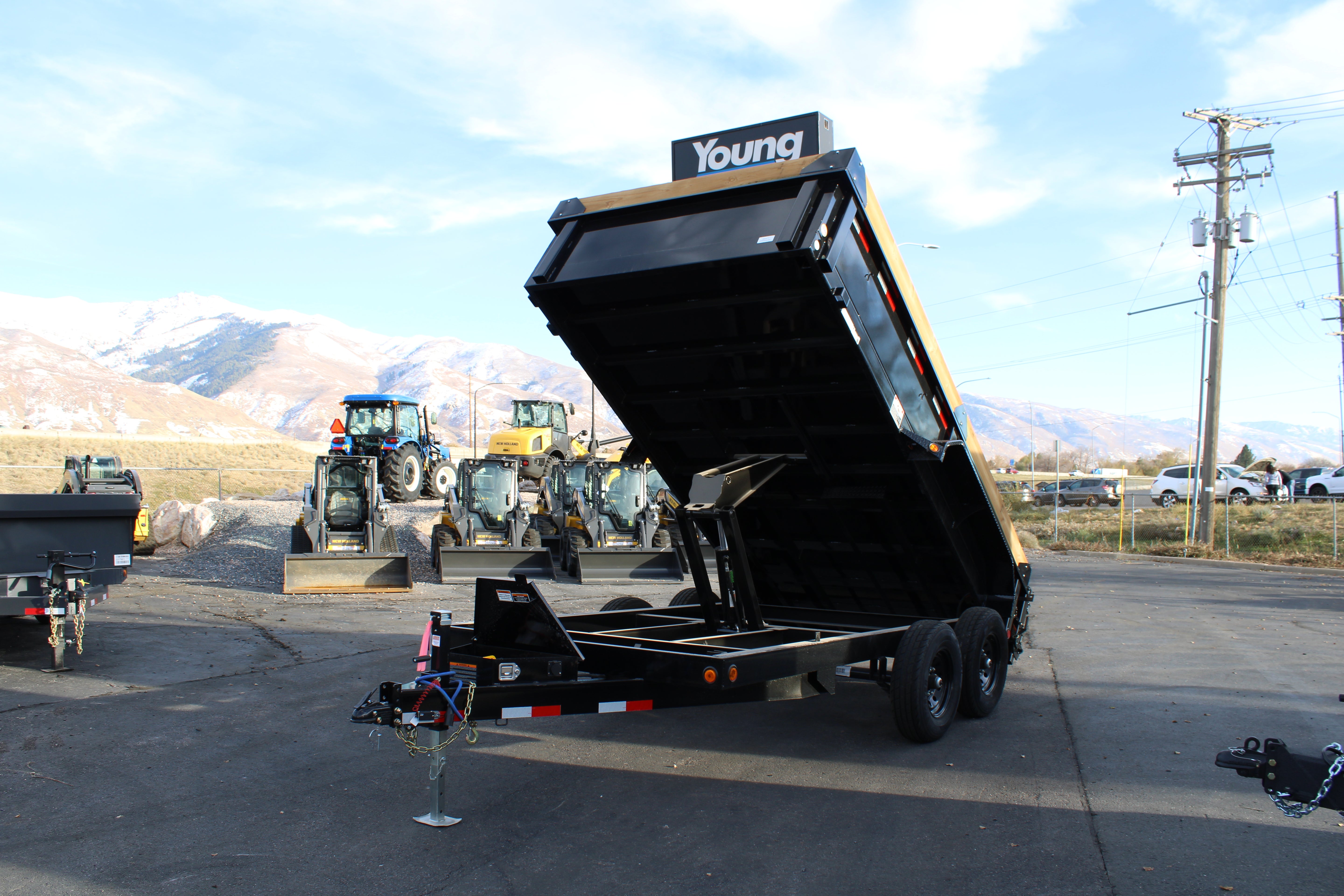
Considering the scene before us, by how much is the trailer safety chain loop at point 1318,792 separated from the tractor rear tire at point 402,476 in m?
23.5

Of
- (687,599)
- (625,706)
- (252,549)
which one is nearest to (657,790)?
(625,706)

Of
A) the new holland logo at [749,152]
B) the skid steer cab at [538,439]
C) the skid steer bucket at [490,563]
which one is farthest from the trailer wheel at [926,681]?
the skid steer cab at [538,439]

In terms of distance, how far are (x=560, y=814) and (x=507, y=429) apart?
2767cm

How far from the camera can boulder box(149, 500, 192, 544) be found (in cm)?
2125

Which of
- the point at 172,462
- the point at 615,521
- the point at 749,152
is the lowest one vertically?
the point at 615,521

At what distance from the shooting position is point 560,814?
186 inches

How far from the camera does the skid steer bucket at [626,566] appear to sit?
53.8 feet

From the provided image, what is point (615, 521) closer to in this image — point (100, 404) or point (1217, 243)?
point (1217, 243)

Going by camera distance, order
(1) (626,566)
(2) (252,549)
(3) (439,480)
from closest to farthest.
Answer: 1. (1) (626,566)
2. (2) (252,549)
3. (3) (439,480)

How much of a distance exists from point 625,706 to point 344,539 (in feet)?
42.9

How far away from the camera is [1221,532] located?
25.5 metres

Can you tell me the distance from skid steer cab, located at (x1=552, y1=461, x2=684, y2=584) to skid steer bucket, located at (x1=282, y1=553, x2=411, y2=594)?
11.4 feet

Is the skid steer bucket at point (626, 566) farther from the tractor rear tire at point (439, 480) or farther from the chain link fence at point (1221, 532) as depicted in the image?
the tractor rear tire at point (439, 480)

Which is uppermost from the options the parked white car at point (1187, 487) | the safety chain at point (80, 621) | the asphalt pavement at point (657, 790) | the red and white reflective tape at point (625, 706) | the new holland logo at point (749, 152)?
the new holland logo at point (749, 152)
